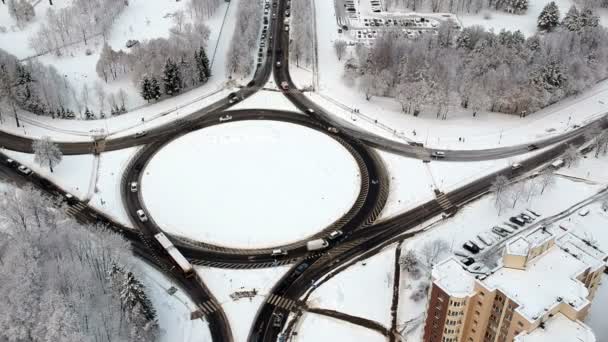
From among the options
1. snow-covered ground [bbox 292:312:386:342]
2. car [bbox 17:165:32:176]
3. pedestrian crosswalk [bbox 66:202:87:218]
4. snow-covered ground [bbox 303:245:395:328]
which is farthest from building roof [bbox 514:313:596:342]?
car [bbox 17:165:32:176]

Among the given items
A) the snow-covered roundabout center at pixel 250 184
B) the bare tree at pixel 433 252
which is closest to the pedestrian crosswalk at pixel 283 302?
the snow-covered roundabout center at pixel 250 184

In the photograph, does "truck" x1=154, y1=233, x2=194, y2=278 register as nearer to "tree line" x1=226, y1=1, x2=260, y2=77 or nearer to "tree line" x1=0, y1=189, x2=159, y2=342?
"tree line" x1=0, y1=189, x2=159, y2=342

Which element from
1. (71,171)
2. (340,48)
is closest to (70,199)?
A: (71,171)

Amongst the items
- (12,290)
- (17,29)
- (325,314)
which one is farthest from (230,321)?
(17,29)

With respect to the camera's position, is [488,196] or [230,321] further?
[488,196]

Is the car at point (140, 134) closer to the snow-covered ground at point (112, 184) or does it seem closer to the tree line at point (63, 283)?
the snow-covered ground at point (112, 184)

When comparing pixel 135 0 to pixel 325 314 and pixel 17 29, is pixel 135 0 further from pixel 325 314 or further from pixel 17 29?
pixel 325 314
